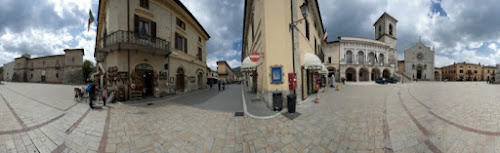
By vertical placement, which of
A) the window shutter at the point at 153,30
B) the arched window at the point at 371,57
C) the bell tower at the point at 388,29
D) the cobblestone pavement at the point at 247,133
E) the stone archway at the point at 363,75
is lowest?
the cobblestone pavement at the point at 247,133

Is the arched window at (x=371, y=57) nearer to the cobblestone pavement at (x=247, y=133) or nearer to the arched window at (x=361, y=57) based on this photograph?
the arched window at (x=361, y=57)

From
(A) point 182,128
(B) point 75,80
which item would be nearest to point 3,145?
(A) point 182,128

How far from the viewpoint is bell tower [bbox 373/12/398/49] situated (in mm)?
35656

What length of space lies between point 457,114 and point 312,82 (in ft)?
23.9

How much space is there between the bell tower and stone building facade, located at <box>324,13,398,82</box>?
1.19 metres

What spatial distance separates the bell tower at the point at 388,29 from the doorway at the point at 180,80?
151 ft

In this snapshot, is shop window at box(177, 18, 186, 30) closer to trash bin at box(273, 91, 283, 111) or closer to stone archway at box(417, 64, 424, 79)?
trash bin at box(273, 91, 283, 111)

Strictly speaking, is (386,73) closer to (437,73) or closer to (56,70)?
(437,73)

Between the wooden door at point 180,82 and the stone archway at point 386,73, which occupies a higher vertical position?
the stone archway at point 386,73

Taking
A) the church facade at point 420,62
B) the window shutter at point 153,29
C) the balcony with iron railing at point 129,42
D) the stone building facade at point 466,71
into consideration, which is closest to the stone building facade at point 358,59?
the church facade at point 420,62

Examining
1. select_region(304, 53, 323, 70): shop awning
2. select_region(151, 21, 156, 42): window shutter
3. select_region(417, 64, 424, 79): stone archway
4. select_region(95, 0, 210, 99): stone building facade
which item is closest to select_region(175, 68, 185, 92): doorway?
select_region(95, 0, 210, 99): stone building facade

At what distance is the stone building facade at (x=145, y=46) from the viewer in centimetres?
874

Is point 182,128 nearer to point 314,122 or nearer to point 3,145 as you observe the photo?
point 3,145

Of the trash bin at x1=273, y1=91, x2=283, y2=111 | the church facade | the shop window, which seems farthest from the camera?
the church facade
